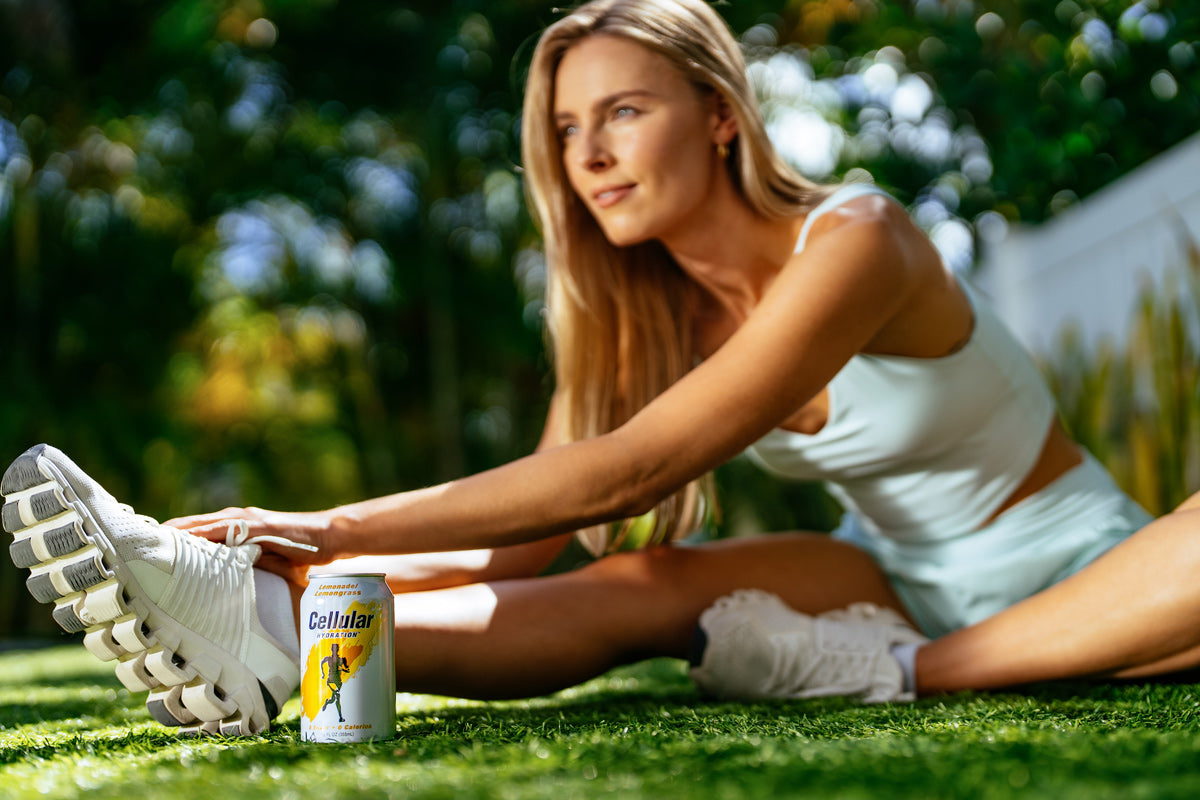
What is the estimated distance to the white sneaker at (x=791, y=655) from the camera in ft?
4.36

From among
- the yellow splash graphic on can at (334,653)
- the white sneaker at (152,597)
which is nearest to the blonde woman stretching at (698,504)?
the white sneaker at (152,597)

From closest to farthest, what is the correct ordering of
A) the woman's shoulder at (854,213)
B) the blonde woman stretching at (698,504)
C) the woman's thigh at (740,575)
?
the blonde woman stretching at (698,504)
the woman's shoulder at (854,213)
the woman's thigh at (740,575)

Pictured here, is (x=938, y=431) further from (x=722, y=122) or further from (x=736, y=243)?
(x=722, y=122)

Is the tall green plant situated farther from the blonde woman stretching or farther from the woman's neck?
the woman's neck

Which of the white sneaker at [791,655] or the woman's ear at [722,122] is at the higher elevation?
the woman's ear at [722,122]

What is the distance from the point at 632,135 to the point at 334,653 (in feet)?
2.79

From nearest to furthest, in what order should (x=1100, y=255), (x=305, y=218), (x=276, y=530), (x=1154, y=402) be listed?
(x=276, y=530) < (x=1154, y=402) < (x=1100, y=255) < (x=305, y=218)

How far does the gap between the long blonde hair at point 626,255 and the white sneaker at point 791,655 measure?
9.8 inches

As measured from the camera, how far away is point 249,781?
0.77m

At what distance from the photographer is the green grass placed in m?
0.71

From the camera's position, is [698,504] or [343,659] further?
[698,504]

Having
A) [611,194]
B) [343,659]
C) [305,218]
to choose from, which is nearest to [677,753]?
[343,659]

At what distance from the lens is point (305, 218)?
18.5 ft

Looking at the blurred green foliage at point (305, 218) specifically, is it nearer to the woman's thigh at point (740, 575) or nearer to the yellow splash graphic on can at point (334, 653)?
the woman's thigh at point (740, 575)
